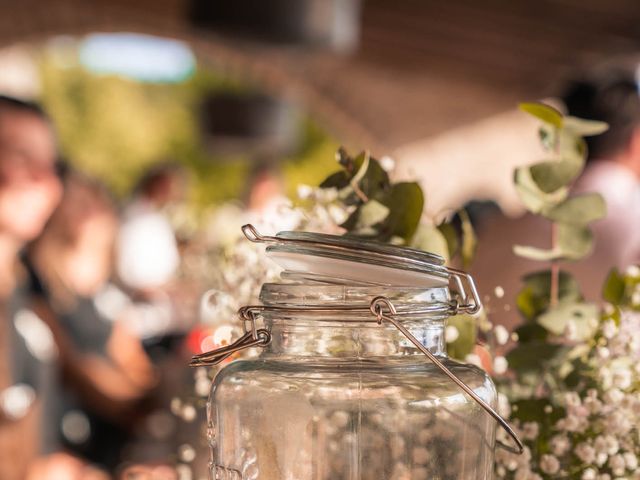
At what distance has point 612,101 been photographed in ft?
6.47

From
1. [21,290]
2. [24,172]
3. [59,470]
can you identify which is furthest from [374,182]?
[59,470]

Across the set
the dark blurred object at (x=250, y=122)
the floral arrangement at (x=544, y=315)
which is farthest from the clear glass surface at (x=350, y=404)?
the dark blurred object at (x=250, y=122)

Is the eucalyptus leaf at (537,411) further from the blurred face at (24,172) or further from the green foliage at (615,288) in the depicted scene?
Answer: the blurred face at (24,172)

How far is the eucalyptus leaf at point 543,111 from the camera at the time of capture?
754 mm

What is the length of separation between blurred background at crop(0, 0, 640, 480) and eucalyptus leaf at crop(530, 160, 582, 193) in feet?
0.26

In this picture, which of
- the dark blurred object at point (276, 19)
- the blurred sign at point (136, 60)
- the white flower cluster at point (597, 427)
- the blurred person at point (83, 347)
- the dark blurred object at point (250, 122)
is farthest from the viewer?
the blurred sign at point (136, 60)

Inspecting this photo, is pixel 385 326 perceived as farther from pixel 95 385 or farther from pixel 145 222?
pixel 145 222

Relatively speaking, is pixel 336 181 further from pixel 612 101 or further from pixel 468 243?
pixel 612 101

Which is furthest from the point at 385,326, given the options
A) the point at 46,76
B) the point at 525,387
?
the point at 46,76

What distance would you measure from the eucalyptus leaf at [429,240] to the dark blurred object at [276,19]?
2.78 metres

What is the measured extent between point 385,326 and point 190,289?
4.78 meters

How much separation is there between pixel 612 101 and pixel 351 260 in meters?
1.53

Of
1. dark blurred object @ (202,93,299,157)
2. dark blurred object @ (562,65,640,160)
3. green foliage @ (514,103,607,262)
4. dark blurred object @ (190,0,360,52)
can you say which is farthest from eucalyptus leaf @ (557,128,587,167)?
dark blurred object @ (202,93,299,157)

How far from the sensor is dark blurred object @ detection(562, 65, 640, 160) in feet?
6.42
